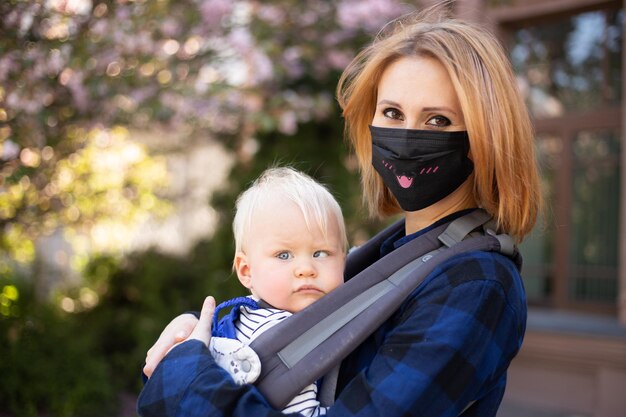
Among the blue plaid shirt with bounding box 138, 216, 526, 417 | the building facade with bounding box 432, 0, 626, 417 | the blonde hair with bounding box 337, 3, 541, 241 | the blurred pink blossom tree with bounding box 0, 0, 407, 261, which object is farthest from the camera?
the building facade with bounding box 432, 0, 626, 417

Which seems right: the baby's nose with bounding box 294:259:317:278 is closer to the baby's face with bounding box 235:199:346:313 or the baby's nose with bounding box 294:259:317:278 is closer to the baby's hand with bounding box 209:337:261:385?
the baby's face with bounding box 235:199:346:313

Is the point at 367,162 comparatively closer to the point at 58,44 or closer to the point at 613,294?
the point at 58,44

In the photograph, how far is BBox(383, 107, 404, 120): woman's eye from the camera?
1.78 metres

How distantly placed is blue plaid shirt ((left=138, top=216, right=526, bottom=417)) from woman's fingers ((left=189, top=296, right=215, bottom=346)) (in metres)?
0.11

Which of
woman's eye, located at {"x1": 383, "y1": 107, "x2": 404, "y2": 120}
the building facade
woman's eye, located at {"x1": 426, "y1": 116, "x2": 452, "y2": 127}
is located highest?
woman's eye, located at {"x1": 383, "y1": 107, "x2": 404, "y2": 120}

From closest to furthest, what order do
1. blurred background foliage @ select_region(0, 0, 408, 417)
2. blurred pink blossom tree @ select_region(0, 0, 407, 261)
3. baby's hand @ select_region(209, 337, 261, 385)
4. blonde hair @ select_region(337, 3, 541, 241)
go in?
baby's hand @ select_region(209, 337, 261, 385), blonde hair @ select_region(337, 3, 541, 241), blurred pink blossom tree @ select_region(0, 0, 407, 261), blurred background foliage @ select_region(0, 0, 408, 417)

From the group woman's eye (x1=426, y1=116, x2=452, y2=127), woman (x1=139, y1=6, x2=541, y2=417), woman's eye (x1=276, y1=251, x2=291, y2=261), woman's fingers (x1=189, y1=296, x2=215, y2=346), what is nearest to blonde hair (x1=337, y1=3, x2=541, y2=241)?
woman (x1=139, y1=6, x2=541, y2=417)

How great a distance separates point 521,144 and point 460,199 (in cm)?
25

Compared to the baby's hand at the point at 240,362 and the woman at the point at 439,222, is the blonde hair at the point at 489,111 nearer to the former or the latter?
the woman at the point at 439,222

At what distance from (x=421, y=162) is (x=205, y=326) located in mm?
707

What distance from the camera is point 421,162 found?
1.75 m

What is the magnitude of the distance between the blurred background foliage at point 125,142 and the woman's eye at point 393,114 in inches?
118

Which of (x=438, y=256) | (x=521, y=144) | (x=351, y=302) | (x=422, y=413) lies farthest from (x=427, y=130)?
(x=422, y=413)

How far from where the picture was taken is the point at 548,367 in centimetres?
647
